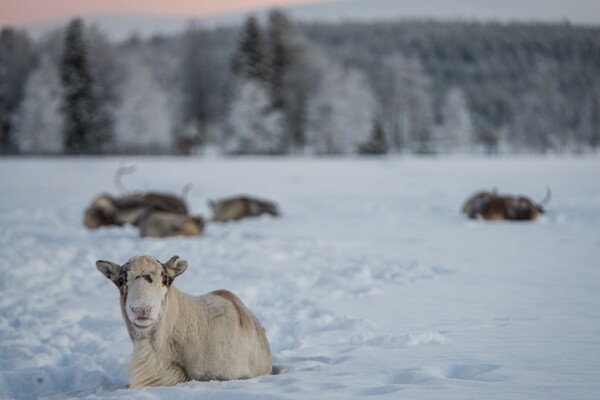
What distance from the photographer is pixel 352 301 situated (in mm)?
7266

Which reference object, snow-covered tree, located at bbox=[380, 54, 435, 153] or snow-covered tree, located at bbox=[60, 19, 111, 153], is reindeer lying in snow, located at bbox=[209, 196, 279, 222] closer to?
snow-covered tree, located at bbox=[60, 19, 111, 153]

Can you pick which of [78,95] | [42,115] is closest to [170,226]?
[78,95]

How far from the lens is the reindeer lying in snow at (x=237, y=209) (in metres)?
16.6

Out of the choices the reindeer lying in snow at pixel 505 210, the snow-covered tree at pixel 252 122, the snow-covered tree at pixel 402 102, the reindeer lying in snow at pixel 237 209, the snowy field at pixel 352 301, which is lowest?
the snowy field at pixel 352 301

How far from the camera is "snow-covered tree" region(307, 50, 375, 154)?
5794 cm

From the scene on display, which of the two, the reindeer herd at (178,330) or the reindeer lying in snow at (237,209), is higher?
the reindeer lying in snow at (237,209)

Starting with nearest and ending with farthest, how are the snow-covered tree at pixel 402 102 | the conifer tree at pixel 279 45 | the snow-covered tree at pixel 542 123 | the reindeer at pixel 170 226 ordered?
the reindeer at pixel 170 226 < the conifer tree at pixel 279 45 < the snow-covered tree at pixel 542 123 < the snow-covered tree at pixel 402 102

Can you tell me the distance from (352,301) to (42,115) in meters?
51.1

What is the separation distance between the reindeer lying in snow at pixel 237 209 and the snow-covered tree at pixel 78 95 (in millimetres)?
34909

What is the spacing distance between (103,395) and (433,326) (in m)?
3.06

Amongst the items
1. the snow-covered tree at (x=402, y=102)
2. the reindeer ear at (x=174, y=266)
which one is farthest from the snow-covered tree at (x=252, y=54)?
the reindeer ear at (x=174, y=266)

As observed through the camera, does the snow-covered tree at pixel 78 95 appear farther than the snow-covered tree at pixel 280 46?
No

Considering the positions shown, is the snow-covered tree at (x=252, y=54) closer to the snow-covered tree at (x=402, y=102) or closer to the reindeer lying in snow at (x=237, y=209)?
the snow-covered tree at (x=402, y=102)

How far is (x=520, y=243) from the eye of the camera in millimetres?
11359
